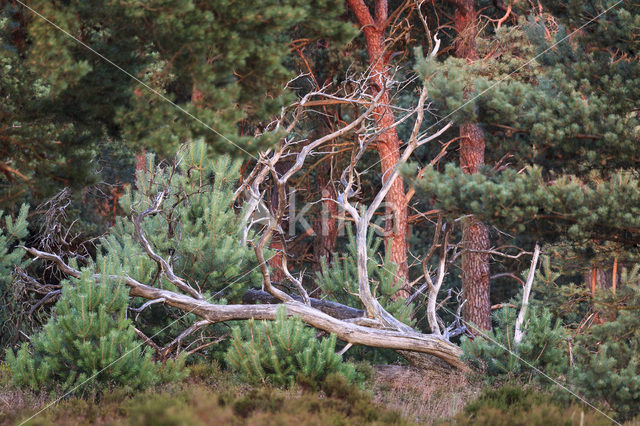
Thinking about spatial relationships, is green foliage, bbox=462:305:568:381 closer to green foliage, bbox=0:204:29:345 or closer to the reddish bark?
the reddish bark

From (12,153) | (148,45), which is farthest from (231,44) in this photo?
(12,153)

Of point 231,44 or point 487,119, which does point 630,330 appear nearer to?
point 487,119

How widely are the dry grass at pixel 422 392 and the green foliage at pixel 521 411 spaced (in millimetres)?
457

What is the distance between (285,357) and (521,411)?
2786 mm

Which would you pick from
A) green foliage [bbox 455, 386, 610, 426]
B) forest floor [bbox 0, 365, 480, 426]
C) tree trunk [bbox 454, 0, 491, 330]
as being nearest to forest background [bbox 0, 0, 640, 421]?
green foliage [bbox 455, 386, 610, 426]

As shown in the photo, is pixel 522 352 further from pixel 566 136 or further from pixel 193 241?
pixel 193 241

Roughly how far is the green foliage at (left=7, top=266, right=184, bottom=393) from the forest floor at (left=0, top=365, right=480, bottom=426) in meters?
0.20

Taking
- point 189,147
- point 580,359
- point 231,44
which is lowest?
point 580,359

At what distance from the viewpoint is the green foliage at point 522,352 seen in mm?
8516

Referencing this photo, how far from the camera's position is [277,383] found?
24.9ft

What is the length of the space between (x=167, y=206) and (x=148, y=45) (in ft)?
17.0

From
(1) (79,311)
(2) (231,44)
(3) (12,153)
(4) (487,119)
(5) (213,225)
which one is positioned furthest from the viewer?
(5) (213,225)

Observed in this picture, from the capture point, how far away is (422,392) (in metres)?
8.57

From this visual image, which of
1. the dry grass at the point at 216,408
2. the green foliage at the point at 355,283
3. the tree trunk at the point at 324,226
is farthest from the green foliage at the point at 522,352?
the tree trunk at the point at 324,226
